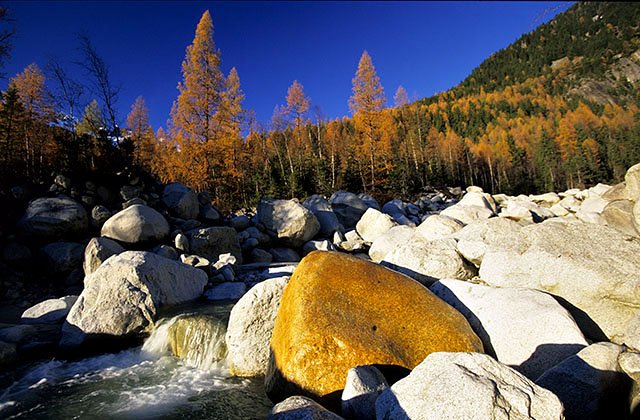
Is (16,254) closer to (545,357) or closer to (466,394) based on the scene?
(466,394)

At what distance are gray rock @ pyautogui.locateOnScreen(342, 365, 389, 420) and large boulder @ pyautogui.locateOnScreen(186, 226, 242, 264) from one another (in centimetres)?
960

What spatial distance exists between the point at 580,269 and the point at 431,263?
7.34 ft

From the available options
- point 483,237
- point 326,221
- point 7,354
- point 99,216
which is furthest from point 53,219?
point 483,237

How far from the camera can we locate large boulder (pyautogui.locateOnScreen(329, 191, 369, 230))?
1789cm

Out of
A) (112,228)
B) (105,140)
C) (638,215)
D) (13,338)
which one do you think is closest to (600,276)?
(638,215)

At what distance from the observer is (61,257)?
32.6ft

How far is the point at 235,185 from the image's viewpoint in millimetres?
22531

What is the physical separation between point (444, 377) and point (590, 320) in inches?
135

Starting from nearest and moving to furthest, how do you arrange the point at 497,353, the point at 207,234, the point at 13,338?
the point at 497,353
the point at 13,338
the point at 207,234

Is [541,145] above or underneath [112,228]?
above

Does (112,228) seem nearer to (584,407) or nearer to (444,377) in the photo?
(444,377)

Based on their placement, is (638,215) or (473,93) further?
(473,93)

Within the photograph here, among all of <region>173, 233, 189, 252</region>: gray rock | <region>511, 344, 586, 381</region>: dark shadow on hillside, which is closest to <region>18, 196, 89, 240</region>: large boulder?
<region>173, 233, 189, 252</region>: gray rock

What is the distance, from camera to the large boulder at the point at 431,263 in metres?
6.05
